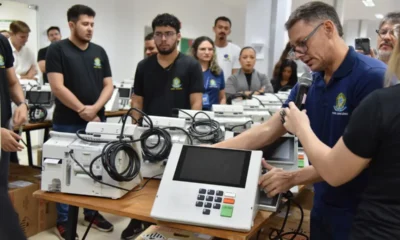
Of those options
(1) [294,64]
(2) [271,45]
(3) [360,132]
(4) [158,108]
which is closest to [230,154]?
(3) [360,132]

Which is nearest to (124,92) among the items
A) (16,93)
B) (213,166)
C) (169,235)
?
(16,93)

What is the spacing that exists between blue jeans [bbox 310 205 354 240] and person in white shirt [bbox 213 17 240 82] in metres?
2.86

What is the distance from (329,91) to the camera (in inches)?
54.2

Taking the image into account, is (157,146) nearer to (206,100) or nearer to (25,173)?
(206,100)

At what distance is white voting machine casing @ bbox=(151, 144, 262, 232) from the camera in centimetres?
124

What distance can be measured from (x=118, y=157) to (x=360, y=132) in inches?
36.2

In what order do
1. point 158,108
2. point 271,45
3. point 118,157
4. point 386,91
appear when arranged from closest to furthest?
point 386,91
point 118,157
point 158,108
point 271,45

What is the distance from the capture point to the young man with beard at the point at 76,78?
2688 millimetres

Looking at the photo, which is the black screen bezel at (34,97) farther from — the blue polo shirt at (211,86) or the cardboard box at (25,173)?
the blue polo shirt at (211,86)

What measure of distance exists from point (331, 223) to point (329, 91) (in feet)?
1.53

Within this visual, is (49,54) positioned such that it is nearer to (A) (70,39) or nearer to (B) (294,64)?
(A) (70,39)

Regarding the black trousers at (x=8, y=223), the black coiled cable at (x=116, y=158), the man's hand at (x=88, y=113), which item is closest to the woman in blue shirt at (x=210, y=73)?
the man's hand at (x=88, y=113)

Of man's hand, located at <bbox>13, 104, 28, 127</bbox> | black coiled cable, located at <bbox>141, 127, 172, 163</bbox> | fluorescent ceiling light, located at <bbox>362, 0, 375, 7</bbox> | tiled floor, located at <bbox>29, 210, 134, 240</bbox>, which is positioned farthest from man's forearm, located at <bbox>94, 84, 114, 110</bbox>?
fluorescent ceiling light, located at <bbox>362, 0, 375, 7</bbox>

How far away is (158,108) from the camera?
2.58m
